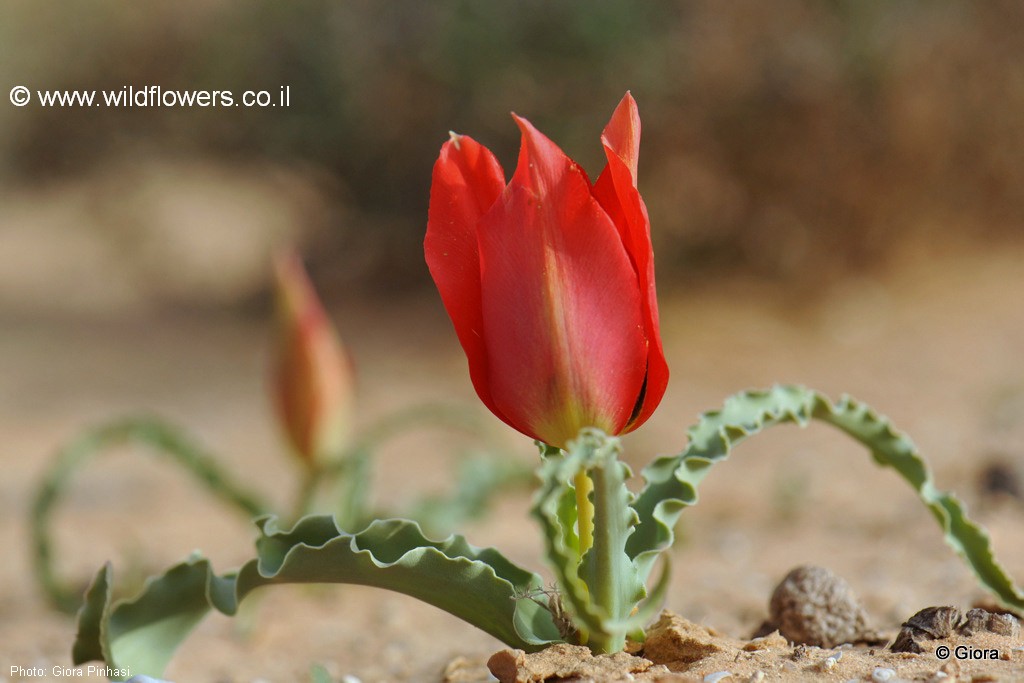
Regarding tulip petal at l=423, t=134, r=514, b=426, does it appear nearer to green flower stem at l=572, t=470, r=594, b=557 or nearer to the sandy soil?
green flower stem at l=572, t=470, r=594, b=557

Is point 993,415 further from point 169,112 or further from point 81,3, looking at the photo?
point 81,3

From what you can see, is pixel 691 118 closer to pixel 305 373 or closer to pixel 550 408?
pixel 305 373
